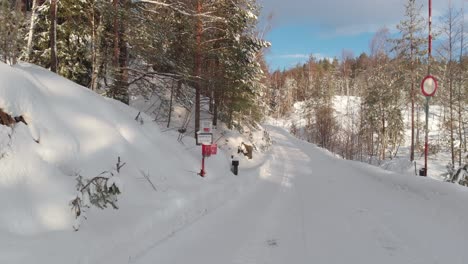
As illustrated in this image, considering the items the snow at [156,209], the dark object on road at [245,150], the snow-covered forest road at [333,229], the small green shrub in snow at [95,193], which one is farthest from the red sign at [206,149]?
the dark object on road at [245,150]

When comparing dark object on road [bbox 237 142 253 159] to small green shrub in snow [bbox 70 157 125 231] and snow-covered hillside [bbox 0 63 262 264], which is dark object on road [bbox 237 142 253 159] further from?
small green shrub in snow [bbox 70 157 125 231]

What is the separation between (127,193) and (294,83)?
3305 inches

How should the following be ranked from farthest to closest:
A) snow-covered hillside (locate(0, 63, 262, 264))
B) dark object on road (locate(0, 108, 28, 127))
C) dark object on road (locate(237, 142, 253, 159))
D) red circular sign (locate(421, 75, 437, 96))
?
dark object on road (locate(237, 142, 253, 159)) → red circular sign (locate(421, 75, 437, 96)) → dark object on road (locate(0, 108, 28, 127)) → snow-covered hillside (locate(0, 63, 262, 264))

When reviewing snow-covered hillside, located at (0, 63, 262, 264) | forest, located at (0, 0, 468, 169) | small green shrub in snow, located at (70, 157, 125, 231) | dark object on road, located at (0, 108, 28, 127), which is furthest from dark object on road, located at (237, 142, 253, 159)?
dark object on road, located at (0, 108, 28, 127)

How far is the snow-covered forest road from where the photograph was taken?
15.5 feet

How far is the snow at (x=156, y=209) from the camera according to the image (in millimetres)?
3945

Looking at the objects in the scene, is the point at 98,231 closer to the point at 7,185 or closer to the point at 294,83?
the point at 7,185

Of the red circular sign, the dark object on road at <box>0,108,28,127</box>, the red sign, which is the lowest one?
the red sign

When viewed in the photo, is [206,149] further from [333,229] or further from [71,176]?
[71,176]

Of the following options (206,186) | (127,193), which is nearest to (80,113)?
(127,193)

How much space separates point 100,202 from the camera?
483 cm

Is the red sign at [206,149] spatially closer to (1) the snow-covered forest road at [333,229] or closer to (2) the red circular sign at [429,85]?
(1) the snow-covered forest road at [333,229]

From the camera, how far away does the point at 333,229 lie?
19.7 feet

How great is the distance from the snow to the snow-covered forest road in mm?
19
